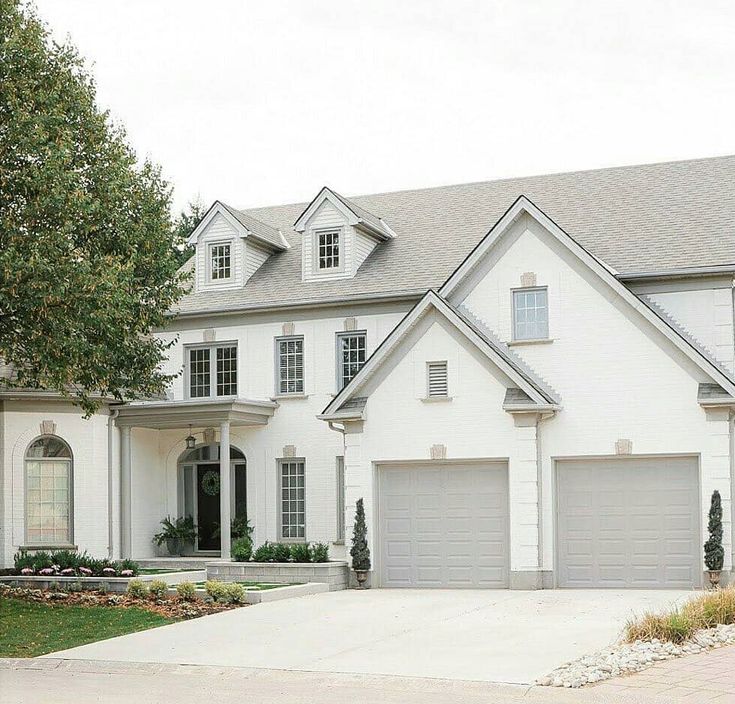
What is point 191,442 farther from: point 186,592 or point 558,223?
point 558,223

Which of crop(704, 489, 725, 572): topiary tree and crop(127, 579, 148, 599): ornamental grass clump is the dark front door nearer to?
crop(127, 579, 148, 599): ornamental grass clump

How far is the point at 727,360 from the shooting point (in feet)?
80.1

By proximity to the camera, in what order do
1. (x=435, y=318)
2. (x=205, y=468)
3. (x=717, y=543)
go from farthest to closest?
(x=205, y=468) → (x=435, y=318) → (x=717, y=543)

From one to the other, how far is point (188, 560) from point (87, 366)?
949 cm

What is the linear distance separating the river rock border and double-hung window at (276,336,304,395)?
1581 cm

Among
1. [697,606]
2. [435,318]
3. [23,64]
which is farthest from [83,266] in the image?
[697,606]

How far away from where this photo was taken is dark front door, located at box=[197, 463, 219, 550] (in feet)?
98.9

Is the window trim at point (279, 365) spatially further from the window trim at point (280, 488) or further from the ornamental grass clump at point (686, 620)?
the ornamental grass clump at point (686, 620)

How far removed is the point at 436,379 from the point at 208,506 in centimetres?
901

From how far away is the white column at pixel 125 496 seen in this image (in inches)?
1117

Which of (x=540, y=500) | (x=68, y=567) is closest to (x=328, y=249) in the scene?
(x=540, y=500)

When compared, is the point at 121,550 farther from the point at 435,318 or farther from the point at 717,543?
the point at 717,543

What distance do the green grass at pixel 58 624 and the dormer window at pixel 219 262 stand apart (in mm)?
11454

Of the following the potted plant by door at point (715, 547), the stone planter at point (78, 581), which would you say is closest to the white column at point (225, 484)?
the stone planter at point (78, 581)
